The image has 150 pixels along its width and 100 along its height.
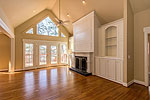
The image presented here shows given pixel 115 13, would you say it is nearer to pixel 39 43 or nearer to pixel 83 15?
pixel 83 15

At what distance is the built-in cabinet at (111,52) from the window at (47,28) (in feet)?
14.3

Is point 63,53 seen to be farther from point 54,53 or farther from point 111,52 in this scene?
point 111,52

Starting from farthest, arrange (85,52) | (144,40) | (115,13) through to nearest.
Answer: (85,52) → (115,13) → (144,40)

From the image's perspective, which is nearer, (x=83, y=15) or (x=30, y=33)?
(x=83, y=15)

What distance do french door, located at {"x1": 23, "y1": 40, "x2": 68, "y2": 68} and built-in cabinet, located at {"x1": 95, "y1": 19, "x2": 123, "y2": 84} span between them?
4.02 metres

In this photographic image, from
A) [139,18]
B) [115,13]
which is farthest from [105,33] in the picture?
[139,18]

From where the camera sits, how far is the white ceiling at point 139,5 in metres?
2.99

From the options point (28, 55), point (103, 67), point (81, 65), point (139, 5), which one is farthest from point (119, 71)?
point (28, 55)

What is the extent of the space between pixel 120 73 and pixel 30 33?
21.0 feet

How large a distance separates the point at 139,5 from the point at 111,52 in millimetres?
2304

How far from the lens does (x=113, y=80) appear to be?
143 inches

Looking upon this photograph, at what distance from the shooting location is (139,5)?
10.3ft

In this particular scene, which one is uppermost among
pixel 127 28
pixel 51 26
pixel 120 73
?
pixel 51 26

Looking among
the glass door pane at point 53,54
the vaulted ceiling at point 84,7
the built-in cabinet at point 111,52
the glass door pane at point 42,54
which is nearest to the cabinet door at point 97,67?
the built-in cabinet at point 111,52
